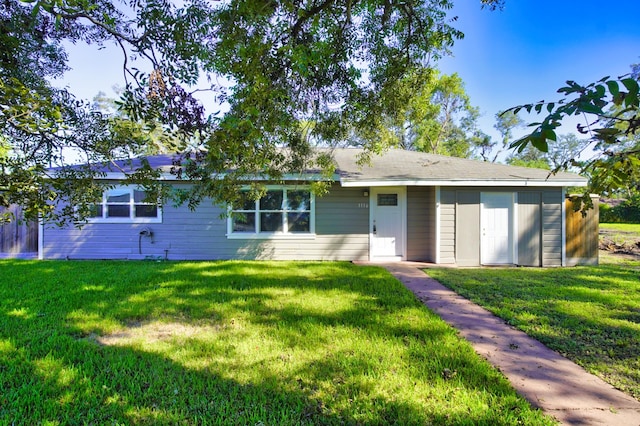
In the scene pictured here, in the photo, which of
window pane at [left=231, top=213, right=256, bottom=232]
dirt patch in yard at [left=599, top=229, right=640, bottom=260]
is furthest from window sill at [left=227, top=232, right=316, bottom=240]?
dirt patch in yard at [left=599, top=229, right=640, bottom=260]

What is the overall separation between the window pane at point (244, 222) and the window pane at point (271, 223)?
0.92 feet

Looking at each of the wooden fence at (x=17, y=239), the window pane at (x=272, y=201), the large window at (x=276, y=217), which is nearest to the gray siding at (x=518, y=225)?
→ the large window at (x=276, y=217)

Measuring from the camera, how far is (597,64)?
9711 millimetres

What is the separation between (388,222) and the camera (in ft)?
32.6

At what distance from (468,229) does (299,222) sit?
16.4 feet

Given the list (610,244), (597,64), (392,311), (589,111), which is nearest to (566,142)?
(610,244)

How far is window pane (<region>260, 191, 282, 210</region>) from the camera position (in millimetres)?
9875

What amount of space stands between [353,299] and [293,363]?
243 centimetres

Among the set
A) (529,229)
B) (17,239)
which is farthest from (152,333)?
(17,239)

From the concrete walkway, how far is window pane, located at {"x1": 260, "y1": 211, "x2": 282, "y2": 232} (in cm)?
583

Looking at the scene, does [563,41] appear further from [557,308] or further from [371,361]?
[371,361]

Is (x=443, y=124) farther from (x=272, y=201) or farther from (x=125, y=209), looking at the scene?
(x=125, y=209)

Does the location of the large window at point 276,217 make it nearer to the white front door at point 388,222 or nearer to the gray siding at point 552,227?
the white front door at point 388,222

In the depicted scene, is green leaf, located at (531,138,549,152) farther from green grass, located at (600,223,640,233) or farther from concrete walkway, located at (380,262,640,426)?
green grass, located at (600,223,640,233)
